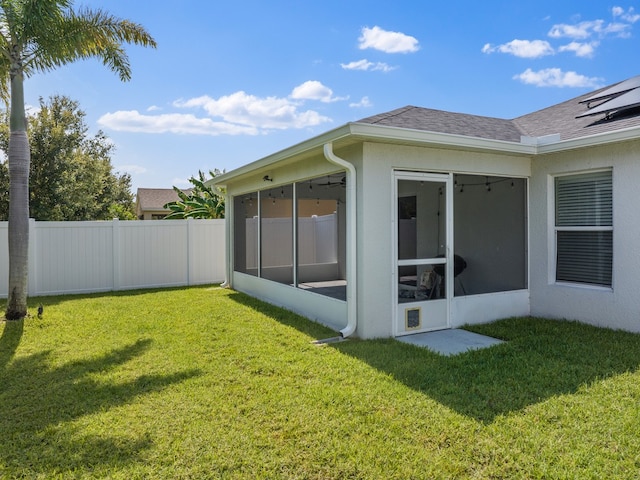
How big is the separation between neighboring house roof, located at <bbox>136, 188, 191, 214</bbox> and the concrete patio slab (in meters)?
25.7

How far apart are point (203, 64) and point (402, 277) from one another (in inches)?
328

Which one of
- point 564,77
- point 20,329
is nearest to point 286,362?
point 20,329

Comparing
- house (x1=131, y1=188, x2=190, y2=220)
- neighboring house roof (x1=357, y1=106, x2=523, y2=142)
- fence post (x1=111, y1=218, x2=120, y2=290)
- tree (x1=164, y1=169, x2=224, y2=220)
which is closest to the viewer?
neighboring house roof (x1=357, y1=106, x2=523, y2=142)

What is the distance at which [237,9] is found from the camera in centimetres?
927

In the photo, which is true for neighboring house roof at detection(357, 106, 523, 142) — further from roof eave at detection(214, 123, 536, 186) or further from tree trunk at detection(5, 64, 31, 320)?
tree trunk at detection(5, 64, 31, 320)

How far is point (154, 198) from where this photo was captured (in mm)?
31547

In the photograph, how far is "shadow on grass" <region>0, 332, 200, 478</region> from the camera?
304 cm

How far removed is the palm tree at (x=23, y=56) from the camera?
7137 mm

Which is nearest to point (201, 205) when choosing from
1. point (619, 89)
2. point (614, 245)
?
point (619, 89)

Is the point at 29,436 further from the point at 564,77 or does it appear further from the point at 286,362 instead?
the point at 564,77

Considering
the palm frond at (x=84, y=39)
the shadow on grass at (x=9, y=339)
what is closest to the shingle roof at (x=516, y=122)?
the palm frond at (x=84, y=39)

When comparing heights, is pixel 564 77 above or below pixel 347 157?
above

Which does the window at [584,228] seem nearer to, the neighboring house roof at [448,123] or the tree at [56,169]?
the neighboring house roof at [448,123]

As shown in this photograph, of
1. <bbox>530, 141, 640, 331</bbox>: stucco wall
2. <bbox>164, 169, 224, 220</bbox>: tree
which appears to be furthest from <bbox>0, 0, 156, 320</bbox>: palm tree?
<bbox>530, 141, 640, 331</bbox>: stucco wall
